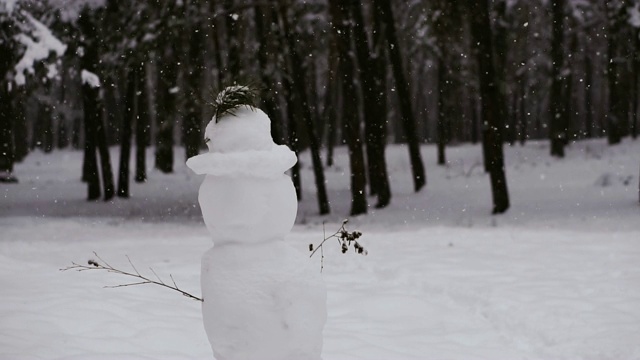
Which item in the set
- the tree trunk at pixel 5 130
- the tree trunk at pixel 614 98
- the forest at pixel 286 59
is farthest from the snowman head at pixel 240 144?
the tree trunk at pixel 614 98

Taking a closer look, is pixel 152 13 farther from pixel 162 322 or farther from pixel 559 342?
pixel 559 342

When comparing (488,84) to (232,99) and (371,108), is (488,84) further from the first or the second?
(232,99)

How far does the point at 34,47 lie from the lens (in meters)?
13.9

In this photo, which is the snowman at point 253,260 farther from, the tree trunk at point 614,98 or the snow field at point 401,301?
the tree trunk at point 614,98

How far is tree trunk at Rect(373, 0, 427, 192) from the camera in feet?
57.4

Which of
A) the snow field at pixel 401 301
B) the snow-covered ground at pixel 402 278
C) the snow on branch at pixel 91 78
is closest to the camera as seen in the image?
the snow field at pixel 401 301

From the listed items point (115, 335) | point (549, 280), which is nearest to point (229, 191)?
point (115, 335)

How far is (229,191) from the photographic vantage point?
151 inches

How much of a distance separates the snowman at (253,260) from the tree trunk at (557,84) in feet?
64.8

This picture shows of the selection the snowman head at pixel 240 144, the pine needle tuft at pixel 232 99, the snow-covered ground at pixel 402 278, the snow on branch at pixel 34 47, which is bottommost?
the snow-covered ground at pixel 402 278

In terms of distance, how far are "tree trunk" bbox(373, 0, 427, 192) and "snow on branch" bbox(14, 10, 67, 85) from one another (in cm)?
745

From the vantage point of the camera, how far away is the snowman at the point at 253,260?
12.2 feet

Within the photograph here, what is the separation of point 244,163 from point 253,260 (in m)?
0.51

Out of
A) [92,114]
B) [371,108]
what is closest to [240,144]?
[371,108]
